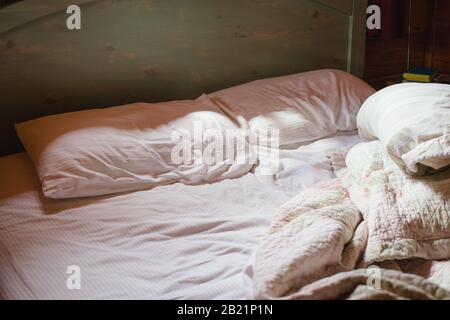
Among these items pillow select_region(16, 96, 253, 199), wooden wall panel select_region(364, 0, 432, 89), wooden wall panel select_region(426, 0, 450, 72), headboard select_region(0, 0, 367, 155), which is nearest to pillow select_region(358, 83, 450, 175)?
pillow select_region(16, 96, 253, 199)

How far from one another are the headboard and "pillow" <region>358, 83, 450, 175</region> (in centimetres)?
79

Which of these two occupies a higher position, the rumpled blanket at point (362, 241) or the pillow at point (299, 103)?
the pillow at point (299, 103)

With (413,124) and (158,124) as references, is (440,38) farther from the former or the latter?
(158,124)

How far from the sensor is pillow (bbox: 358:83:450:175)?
4.59 feet

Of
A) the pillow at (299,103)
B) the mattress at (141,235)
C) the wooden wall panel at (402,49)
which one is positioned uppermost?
the wooden wall panel at (402,49)

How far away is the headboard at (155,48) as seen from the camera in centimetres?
203

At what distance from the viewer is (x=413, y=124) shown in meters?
1.50

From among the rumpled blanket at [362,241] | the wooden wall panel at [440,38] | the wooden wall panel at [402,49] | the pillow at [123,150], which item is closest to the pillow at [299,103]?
the pillow at [123,150]

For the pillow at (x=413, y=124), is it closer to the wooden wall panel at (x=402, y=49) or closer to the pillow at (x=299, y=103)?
the pillow at (x=299, y=103)

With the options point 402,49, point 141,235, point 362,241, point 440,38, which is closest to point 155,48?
point 141,235

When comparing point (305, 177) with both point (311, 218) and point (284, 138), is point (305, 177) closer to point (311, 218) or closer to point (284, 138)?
point (284, 138)

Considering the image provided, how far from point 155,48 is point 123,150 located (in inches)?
24.7

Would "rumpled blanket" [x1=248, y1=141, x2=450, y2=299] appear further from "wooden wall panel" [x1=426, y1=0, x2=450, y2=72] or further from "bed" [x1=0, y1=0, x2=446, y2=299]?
"wooden wall panel" [x1=426, y1=0, x2=450, y2=72]
